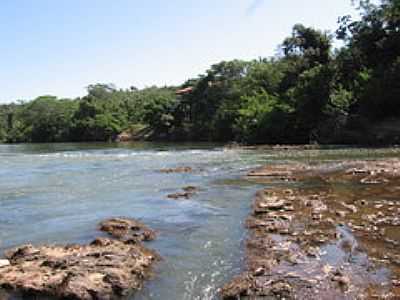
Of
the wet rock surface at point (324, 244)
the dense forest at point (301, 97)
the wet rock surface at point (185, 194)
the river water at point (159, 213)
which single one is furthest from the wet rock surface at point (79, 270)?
the dense forest at point (301, 97)

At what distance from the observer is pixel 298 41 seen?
68.1 m

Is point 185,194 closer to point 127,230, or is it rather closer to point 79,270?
point 127,230

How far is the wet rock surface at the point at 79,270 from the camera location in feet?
29.5

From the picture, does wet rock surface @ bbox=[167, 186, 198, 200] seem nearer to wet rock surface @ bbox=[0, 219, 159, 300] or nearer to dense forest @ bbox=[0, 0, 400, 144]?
wet rock surface @ bbox=[0, 219, 159, 300]

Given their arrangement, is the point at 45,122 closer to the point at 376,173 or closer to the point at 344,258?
the point at 376,173

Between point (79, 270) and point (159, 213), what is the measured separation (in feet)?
24.1

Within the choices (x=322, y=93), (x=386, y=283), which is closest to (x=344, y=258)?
(x=386, y=283)

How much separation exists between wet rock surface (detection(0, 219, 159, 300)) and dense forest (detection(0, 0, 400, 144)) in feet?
132

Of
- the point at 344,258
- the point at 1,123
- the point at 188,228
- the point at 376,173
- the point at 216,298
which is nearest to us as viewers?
the point at 216,298

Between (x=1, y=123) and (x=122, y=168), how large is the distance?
115736 millimetres

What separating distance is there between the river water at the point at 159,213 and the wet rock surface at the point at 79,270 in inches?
15.4

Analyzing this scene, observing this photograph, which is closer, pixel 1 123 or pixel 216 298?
pixel 216 298

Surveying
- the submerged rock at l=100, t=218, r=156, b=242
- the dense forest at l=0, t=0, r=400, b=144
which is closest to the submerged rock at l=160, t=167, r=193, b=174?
the submerged rock at l=100, t=218, r=156, b=242

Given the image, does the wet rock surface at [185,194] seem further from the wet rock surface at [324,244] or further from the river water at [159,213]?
the wet rock surface at [324,244]
